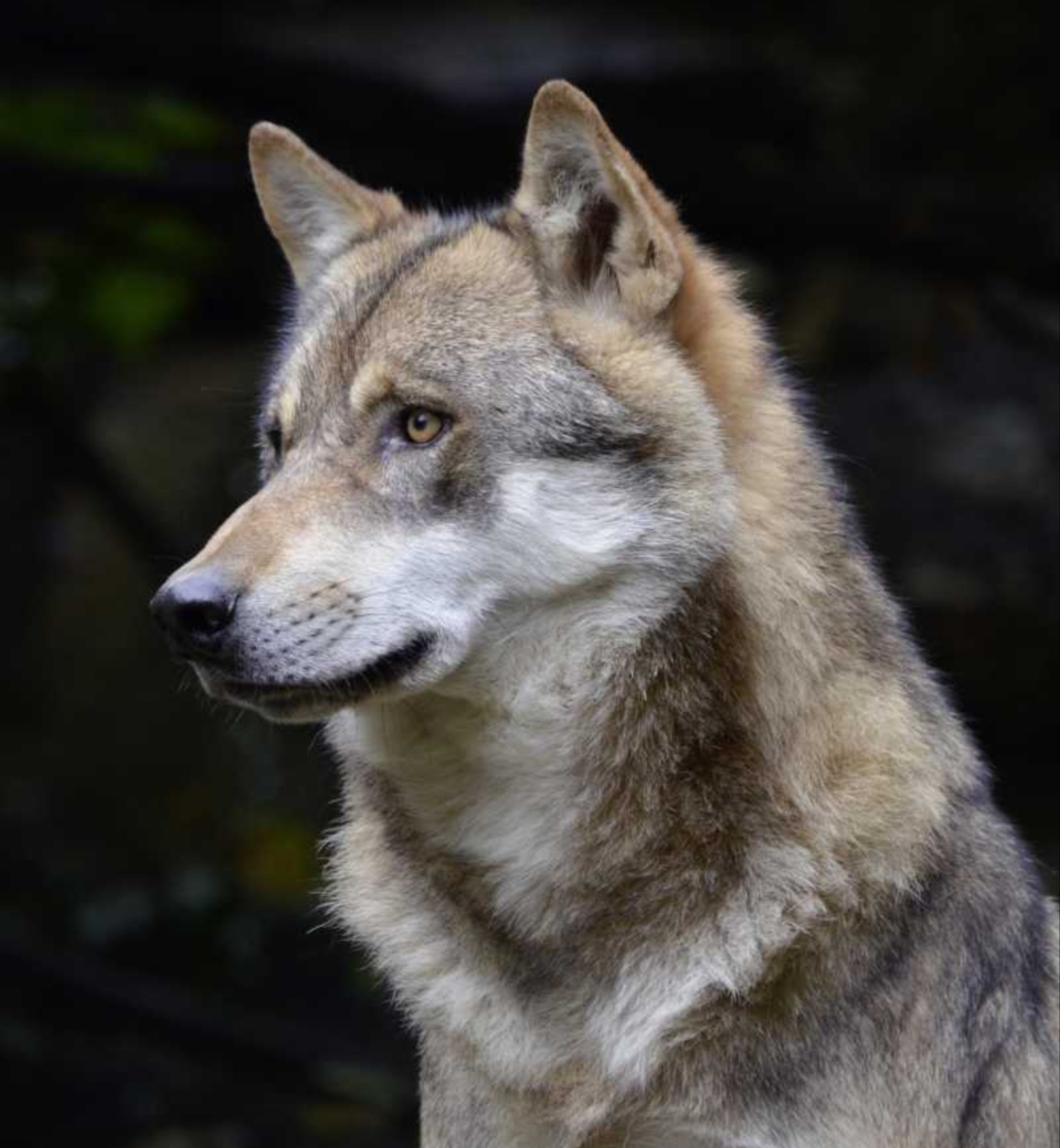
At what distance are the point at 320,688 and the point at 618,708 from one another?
66cm

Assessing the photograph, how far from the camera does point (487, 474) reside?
441cm

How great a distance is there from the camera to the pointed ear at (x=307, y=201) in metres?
5.26

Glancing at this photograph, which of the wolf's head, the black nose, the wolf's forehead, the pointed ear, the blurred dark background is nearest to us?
the black nose

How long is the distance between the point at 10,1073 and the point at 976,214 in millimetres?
6059

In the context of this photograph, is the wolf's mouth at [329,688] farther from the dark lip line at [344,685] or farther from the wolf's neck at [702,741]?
the wolf's neck at [702,741]

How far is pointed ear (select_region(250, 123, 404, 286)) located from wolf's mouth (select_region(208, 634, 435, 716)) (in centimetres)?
147

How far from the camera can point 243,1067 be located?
9.16m

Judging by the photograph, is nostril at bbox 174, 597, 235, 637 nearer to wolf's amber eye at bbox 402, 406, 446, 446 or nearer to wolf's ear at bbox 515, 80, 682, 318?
wolf's amber eye at bbox 402, 406, 446, 446

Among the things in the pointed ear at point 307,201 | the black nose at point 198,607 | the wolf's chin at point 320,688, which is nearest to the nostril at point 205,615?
the black nose at point 198,607

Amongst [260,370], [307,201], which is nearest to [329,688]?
[307,201]

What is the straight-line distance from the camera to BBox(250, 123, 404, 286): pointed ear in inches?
207

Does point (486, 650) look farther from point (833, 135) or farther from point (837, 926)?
point (833, 135)

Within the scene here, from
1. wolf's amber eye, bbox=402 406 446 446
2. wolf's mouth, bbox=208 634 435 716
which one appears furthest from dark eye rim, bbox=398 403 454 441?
wolf's mouth, bbox=208 634 435 716

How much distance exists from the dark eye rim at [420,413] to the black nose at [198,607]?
58cm
